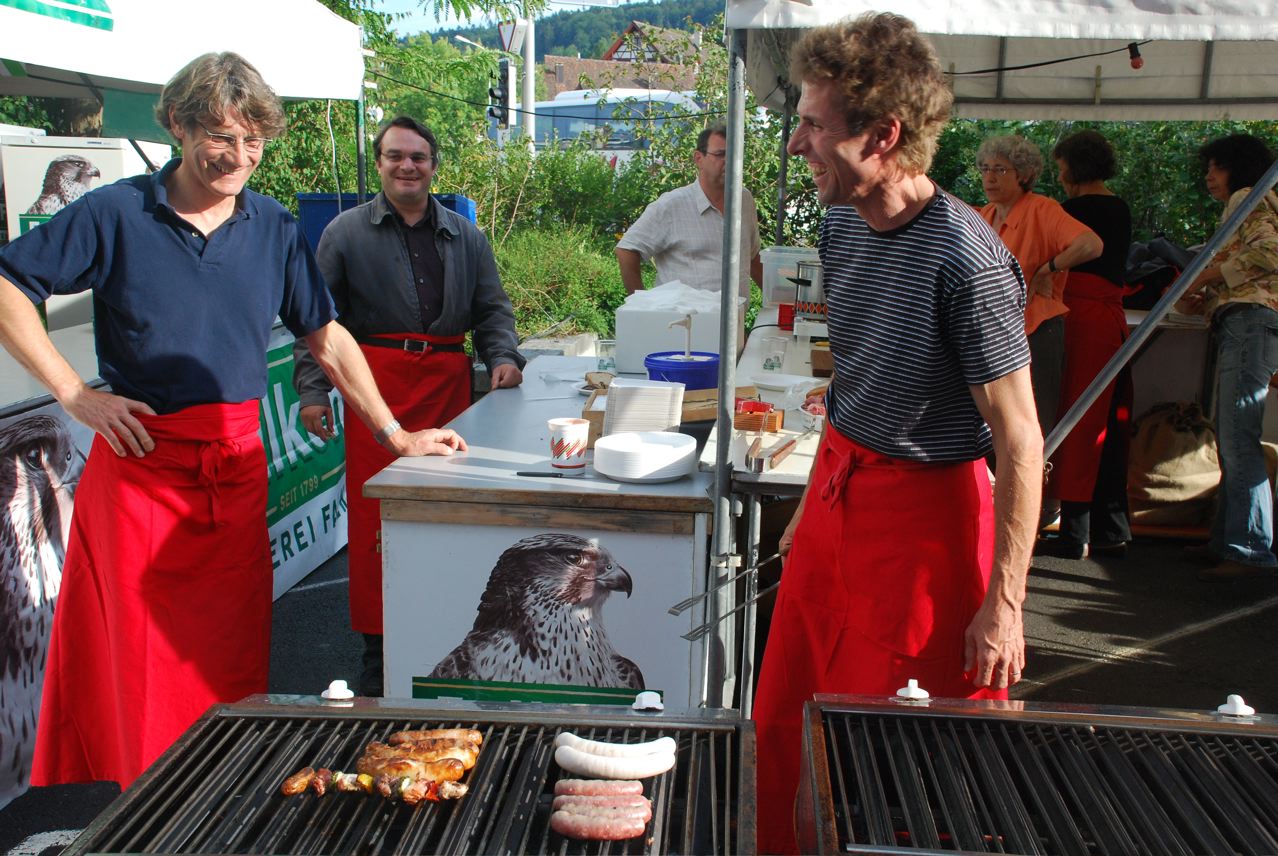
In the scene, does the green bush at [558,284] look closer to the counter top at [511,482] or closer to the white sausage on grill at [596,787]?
the counter top at [511,482]

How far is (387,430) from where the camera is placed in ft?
10.0

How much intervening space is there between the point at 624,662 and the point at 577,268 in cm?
987

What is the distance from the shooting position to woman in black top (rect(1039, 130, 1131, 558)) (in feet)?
16.6

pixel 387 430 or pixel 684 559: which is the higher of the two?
pixel 387 430

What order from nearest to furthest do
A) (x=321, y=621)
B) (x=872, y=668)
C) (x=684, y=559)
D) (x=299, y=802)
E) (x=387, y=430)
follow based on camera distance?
(x=299, y=802)
(x=872, y=668)
(x=684, y=559)
(x=387, y=430)
(x=321, y=621)

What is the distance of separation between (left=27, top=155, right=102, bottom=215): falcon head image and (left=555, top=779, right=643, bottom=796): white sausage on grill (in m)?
5.77

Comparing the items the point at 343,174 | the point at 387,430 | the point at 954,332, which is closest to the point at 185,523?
the point at 387,430

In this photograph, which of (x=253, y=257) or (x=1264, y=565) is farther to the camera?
(x=1264, y=565)

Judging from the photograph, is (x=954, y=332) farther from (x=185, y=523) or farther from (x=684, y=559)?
(x=185, y=523)

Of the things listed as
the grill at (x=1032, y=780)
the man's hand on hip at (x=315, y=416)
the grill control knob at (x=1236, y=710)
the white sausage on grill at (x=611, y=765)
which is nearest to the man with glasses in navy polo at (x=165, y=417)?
the man's hand on hip at (x=315, y=416)

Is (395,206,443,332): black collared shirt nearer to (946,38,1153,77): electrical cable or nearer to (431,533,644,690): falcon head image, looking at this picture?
(431,533,644,690): falcon head image

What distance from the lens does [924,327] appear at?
6.40 ft

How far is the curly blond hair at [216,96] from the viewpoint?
8.25ft

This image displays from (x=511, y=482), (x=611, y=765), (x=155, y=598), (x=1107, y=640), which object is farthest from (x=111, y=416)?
(x=1107, y=640)
